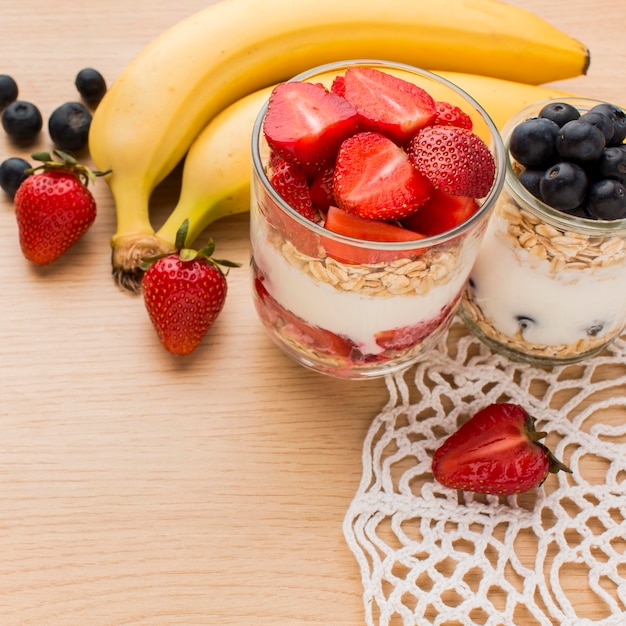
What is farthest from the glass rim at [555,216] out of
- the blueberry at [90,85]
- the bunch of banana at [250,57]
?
the blueberry at [90,85]

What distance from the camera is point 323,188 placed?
0.75m

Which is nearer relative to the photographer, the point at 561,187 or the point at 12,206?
the point at 561,187

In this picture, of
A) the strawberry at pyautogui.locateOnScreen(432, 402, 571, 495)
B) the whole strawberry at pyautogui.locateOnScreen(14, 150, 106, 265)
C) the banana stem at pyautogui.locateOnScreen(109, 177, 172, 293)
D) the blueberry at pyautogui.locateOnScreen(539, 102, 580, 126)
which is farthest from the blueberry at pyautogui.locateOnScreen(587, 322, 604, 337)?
Result: the whole strawberry at pyautogui.locateOnScreen(14, 150, 106, 265)

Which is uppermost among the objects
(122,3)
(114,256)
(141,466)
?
(122,3)

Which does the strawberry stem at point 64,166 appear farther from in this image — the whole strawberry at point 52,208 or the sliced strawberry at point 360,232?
the sliced strawberry at point 360,232

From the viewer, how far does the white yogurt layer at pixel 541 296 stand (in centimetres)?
83

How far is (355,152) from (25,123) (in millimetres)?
542

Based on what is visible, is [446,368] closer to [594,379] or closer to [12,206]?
[594,379]

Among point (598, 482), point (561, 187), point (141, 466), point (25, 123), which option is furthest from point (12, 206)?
point (598, 482)

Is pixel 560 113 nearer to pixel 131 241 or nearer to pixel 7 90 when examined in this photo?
pixel 131 241

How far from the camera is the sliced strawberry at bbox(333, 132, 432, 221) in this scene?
71 centimetres

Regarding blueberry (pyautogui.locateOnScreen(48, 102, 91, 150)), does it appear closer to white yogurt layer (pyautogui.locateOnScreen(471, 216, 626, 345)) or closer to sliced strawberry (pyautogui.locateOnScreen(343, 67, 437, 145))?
sliced strawberry (pyautogui.locateOnScreen(343, 67, 437, 145))

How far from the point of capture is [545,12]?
1268mm

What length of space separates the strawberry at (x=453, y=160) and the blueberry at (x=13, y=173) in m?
0.53
